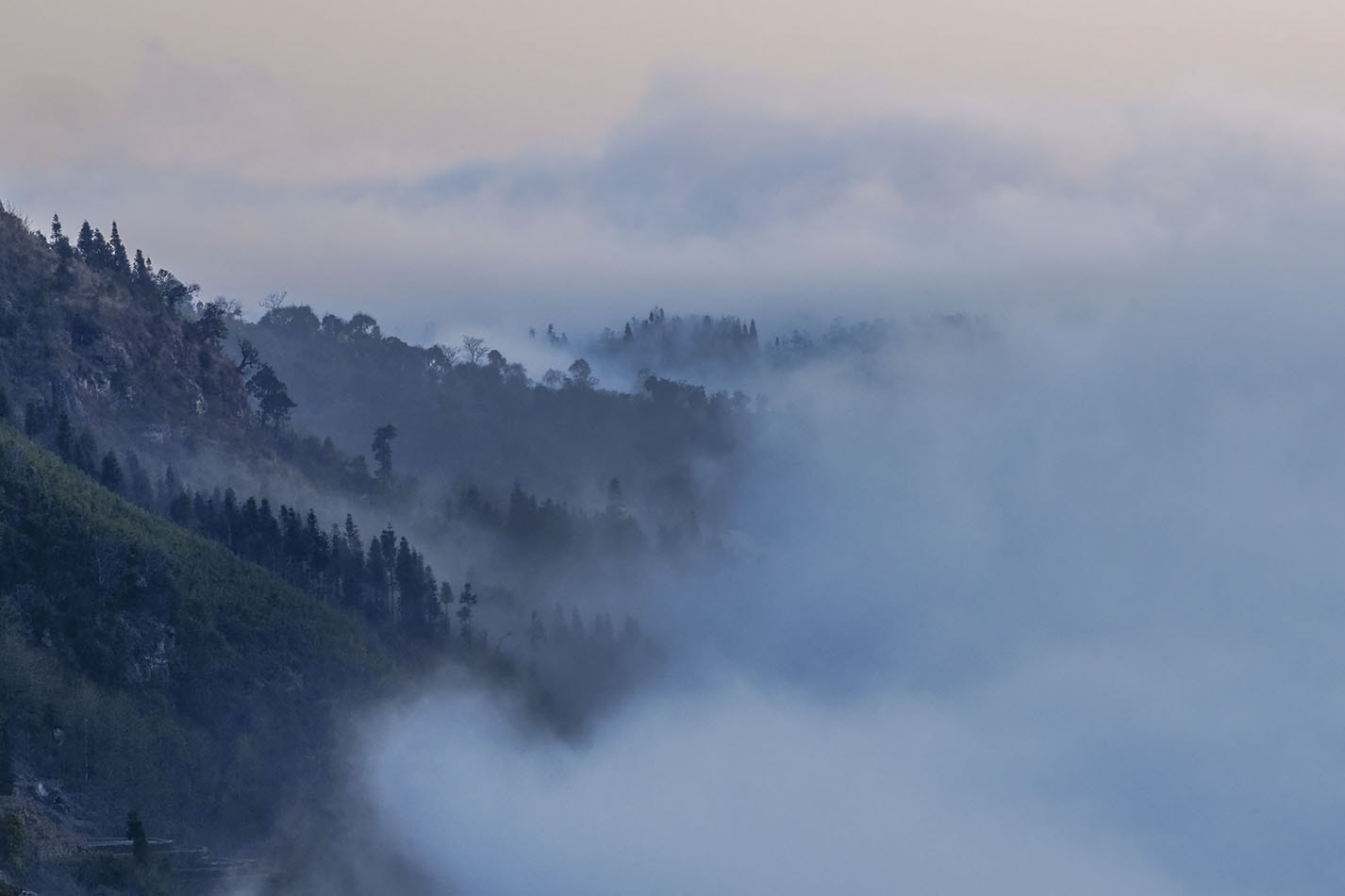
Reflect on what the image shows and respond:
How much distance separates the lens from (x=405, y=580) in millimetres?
183125

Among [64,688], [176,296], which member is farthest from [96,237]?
[64,688]

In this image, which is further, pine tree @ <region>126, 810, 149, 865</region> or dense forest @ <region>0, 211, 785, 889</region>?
dense forest @ <region>0, 211, 785, 889</region>

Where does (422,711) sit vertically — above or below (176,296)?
below

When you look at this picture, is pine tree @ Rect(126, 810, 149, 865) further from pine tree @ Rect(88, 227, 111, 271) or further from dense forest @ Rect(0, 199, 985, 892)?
pine tree @ Rect(88, 227, 111, 271)

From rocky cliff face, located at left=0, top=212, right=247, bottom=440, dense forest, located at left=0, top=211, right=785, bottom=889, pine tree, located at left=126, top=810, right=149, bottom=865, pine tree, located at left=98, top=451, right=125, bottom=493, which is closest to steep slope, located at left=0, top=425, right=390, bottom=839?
dense forest, located at left=0, top=211, right=785, bottom=889

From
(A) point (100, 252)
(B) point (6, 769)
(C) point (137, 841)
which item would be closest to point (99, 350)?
(A) point (100, 252)

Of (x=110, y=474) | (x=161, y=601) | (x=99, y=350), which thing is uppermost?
(x=99, y=350)

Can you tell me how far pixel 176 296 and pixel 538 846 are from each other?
194 ft

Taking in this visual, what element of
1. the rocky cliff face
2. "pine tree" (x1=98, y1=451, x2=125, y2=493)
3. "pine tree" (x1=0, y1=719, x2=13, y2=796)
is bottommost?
"pine tree" (x1=0, y1=719, x2=13, y2=796)

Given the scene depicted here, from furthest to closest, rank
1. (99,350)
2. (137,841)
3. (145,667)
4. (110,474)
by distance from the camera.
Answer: (99,350)
(110,474)
(145,667)
(137,841)

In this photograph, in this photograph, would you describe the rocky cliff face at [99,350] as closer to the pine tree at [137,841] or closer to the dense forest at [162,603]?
the dense forest at [162,603]

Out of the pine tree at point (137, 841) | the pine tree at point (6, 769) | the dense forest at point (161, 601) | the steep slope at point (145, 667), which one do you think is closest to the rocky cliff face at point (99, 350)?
the dense forest at point (161, 601)

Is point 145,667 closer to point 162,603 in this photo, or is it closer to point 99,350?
point 162,603

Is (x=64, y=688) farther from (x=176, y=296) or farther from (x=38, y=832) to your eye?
(x=176, y=296)
